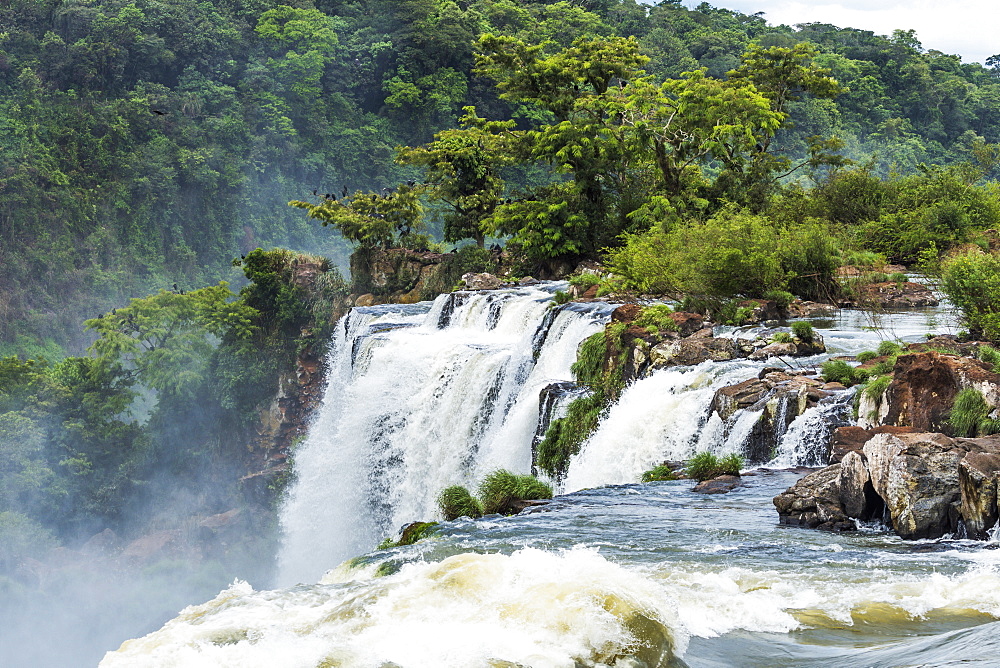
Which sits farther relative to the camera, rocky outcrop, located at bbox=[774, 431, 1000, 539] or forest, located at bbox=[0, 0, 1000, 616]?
forest, located at bbox=[0, 0, 1000, 616]

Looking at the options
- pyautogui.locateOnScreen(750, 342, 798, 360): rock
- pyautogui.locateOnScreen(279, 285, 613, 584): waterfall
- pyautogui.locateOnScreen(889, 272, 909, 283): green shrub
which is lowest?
pyautogui.locateOnScreen(279, 285, 613, 584): waterfall

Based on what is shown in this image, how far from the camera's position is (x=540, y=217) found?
77.4 feet

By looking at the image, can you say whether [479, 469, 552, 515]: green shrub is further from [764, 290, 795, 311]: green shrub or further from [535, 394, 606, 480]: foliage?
[764, 290, 795, 311]: green shrub

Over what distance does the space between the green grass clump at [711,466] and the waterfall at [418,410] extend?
446 cm

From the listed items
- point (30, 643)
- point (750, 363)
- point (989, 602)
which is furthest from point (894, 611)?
point (30, 643)

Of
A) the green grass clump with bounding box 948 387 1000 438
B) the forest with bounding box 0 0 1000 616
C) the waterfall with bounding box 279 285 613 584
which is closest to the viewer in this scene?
the green grass clump with bounding box 948 387 1000 438

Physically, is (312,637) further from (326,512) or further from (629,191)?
(629,191)

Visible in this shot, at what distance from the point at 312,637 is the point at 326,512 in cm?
1612

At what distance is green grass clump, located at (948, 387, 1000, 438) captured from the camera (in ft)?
25.8

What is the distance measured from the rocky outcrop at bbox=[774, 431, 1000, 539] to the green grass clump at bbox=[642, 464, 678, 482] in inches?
107

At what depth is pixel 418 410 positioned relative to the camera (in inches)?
690

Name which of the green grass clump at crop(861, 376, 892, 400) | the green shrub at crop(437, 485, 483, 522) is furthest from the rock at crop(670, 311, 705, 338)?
the green shrub at crop(437, 485, 483, 522)

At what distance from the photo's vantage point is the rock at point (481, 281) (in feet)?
80.1

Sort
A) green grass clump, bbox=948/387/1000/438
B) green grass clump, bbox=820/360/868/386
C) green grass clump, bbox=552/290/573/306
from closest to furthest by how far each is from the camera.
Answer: green grass clump, bbox=948/387/1000/438, green grass clump, bbox=820/360/868/386, green grass clump, bbox=552/290/573/306
